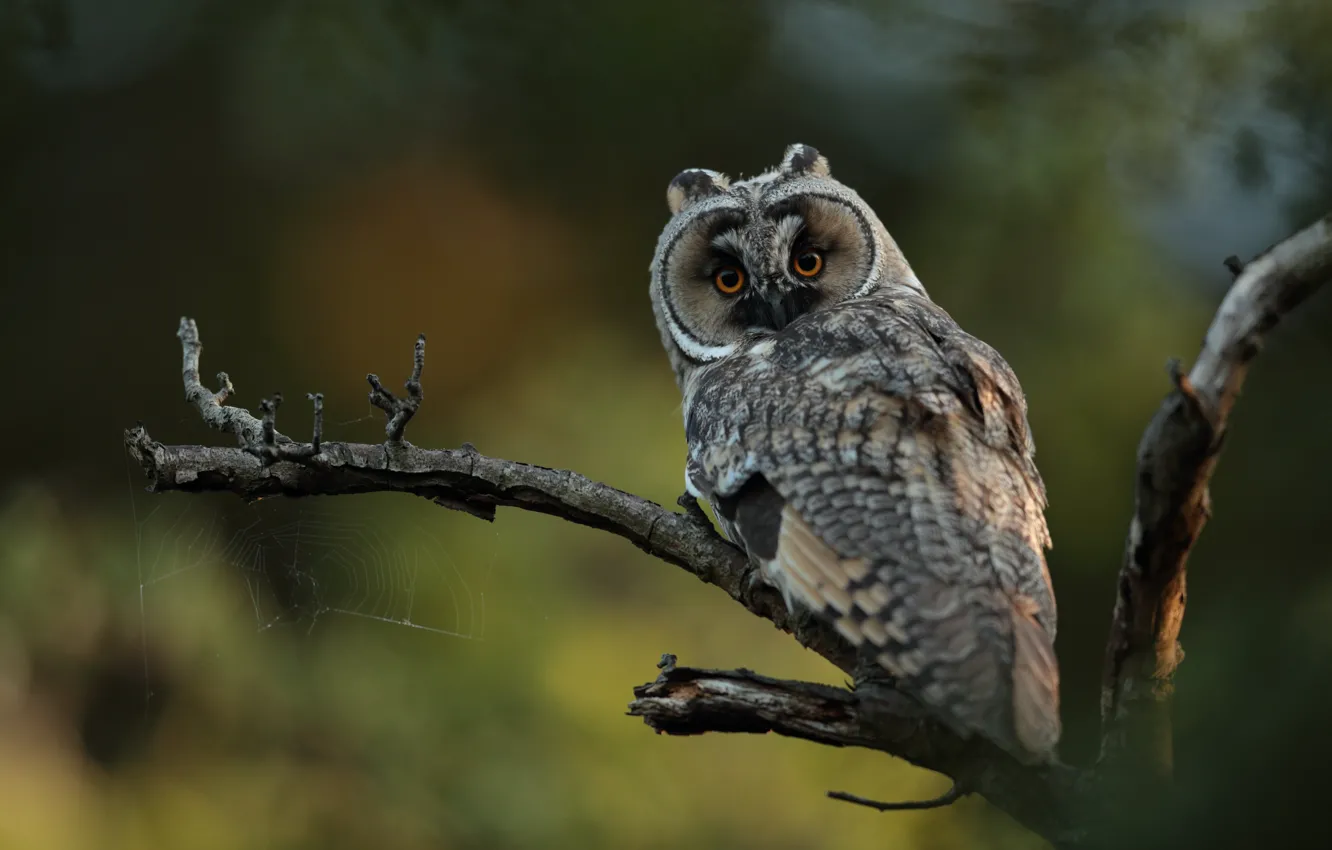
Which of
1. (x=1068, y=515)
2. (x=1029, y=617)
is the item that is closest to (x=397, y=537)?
(x=1068, y=515)

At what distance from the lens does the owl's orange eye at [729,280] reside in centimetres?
310

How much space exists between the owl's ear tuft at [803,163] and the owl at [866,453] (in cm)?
16

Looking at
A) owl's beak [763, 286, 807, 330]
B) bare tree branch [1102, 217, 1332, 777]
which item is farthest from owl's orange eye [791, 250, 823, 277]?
bare tree branch [1102, 217, 1332, 777]

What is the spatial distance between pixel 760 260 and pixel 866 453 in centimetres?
93

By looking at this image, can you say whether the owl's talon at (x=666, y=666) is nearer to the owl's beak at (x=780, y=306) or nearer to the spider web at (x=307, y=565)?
the owl's beak at (x=780, y=306)

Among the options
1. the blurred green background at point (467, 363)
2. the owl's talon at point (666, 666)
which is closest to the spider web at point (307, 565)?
the blurred green background at point (467, 363)

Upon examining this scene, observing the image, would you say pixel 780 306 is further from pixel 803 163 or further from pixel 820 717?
pixel 820 717

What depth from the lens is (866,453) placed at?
2205 mm

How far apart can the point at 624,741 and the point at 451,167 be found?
139 inches

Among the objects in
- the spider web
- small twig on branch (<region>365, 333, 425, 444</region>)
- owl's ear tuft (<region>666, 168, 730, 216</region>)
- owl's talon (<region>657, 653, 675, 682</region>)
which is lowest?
owl's talon (<region>657, 653, 675, 682</region>)

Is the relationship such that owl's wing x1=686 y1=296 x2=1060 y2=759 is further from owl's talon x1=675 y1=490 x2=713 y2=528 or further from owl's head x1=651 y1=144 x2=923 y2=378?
owl's head x1=651 y1=144 x2=923 y2=378

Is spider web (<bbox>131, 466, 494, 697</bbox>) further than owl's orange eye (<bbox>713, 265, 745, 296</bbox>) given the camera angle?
Yes

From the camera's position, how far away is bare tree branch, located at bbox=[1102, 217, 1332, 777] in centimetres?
142

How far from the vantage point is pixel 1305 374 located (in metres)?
2.16
